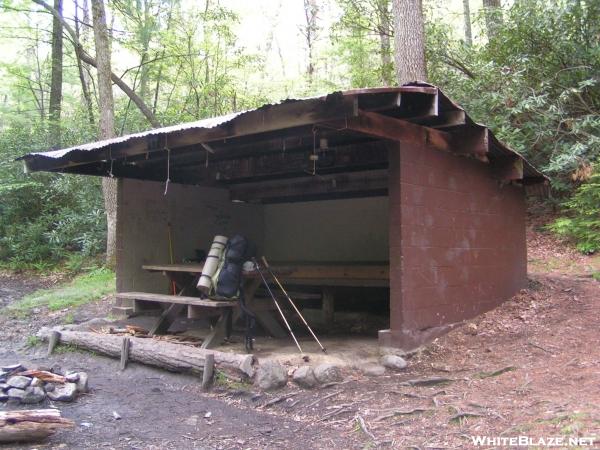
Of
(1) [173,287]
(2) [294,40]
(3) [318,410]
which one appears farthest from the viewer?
(2) [294,40]

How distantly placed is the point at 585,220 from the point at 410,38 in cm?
514

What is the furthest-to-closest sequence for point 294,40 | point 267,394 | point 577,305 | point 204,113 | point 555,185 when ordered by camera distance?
point 294,40, point 204,113, point 555,185, point 577,305, point 267,394

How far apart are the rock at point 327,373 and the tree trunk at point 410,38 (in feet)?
23.7

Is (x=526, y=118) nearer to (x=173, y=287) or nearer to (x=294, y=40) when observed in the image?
(x=173, y=287)

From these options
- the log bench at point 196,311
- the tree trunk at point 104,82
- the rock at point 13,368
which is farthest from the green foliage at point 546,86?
the rock at point 13,368

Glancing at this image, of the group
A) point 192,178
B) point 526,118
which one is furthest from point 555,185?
point 192,178

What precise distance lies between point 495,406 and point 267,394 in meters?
2.09

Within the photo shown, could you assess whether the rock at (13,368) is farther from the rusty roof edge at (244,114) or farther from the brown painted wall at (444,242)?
the brown painted wall at (444,242)

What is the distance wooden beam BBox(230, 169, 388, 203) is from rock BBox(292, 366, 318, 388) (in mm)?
3944

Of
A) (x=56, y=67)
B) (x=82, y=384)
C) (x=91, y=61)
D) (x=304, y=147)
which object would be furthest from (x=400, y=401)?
(x=56, y=67)

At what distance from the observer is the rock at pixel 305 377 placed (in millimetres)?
5230

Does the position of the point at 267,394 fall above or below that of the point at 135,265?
below

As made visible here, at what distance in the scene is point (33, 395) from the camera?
5.04m

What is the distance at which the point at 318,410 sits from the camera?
15.4ft
